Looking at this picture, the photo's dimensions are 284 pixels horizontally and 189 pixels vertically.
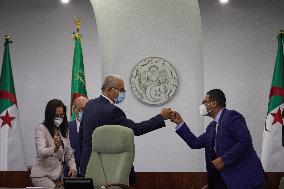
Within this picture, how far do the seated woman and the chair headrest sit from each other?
3.24 feet

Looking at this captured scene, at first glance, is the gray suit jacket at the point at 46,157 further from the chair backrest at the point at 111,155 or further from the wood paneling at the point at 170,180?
the wood paneling at the point at 170,180

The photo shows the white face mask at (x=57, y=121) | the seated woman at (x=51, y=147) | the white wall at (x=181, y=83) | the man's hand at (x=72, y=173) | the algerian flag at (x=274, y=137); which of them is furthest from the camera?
the white wall at (x=181, y=83)

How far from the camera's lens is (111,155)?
164 inches

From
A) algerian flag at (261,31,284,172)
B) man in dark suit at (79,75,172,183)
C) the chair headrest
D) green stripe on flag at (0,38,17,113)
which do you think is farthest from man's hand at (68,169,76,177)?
algerian flag at (261,31,284,172)

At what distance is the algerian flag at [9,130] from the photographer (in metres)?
7.12

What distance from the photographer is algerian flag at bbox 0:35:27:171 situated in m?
7.12

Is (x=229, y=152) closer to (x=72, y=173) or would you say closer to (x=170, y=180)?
(x=72, y=173)

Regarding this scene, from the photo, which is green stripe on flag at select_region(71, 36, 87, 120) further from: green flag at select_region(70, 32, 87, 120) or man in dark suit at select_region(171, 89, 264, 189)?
man in dark suit at select_region(171, 89, 264, 189)

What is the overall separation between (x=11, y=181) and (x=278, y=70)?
3640 millimetres

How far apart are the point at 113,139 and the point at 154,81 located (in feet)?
11.1

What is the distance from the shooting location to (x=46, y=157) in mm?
5094

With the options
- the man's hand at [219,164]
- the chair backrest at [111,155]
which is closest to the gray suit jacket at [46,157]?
the chair backrest at [111,155]

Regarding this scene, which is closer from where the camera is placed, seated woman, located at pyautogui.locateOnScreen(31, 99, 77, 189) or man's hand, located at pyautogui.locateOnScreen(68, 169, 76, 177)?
seated woman, located at pyautogui.locateOnScreen(31, 99, 77, 189)

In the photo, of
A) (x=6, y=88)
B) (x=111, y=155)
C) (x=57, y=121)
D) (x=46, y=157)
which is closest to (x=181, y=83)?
(x=6, y=88)
